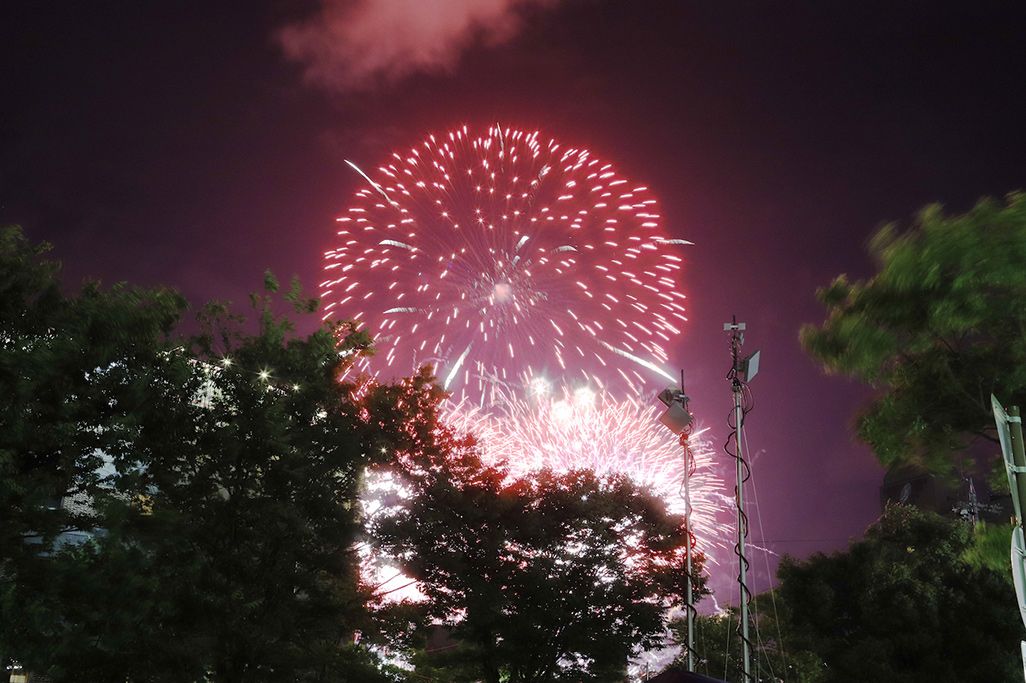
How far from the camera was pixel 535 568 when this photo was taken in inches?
992

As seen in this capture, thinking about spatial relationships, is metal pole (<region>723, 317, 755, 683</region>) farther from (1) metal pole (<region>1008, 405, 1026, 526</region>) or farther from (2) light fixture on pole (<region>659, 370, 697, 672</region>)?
(1) metal pole (<region>1008, 405, 1026, 526</region>)

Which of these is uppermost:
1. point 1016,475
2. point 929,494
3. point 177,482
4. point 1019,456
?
point 929,494

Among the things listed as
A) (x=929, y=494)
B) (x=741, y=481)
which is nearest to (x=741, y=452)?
(x=741, y=481)

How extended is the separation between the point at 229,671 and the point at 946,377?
53.0 feet

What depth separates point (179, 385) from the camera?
17.1 metres

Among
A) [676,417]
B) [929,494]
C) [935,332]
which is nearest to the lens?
[935,332]

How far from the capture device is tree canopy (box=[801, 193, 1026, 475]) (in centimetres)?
1078

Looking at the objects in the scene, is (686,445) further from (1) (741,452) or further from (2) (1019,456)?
(2) (1019,456)

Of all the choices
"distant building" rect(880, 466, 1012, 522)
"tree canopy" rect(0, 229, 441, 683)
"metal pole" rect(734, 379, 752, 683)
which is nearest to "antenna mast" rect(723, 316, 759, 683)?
"metal pole" rect(734, 379, 752, 683)

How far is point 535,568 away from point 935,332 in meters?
16.0

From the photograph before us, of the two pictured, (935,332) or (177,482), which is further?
(177,482)

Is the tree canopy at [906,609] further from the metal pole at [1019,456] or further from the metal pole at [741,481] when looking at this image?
the metal pole at [1019,456]

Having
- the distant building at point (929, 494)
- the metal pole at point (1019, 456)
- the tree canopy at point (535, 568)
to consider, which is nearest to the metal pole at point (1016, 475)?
the metal pole at point (1019, 456)

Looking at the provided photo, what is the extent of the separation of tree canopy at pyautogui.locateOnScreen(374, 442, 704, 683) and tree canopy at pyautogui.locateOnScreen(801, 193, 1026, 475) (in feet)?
44.5
